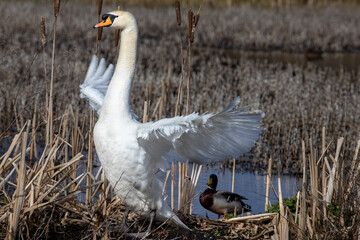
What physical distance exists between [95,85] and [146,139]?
1353 mm

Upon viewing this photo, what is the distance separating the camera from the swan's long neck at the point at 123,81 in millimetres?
4367

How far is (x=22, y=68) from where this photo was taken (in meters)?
11.7

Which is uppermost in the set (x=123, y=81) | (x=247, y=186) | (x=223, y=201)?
(x=123, y=81)

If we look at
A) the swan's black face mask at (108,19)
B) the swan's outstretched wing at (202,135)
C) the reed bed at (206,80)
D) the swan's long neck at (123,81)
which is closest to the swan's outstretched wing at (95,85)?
the reed bed at (206,80)

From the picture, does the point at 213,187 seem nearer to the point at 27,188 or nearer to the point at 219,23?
the point at 27,188

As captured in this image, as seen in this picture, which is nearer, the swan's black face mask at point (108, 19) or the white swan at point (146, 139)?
the white swan at point (146, 139)

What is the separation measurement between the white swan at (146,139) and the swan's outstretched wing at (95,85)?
0.67 m

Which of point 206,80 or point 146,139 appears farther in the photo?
point 206,80

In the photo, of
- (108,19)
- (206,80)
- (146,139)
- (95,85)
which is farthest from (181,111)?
(206,80)

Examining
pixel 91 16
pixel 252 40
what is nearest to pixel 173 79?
pixel 252 40

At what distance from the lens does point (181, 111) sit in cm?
674

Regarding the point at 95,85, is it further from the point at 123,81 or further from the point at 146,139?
the point at 146,139

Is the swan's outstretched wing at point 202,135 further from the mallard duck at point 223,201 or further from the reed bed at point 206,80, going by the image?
the mallard duck at point 223,201

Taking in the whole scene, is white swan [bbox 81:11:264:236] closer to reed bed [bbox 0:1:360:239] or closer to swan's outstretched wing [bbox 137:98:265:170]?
swan's outstretched wing [bbox 137:98:265:170]
